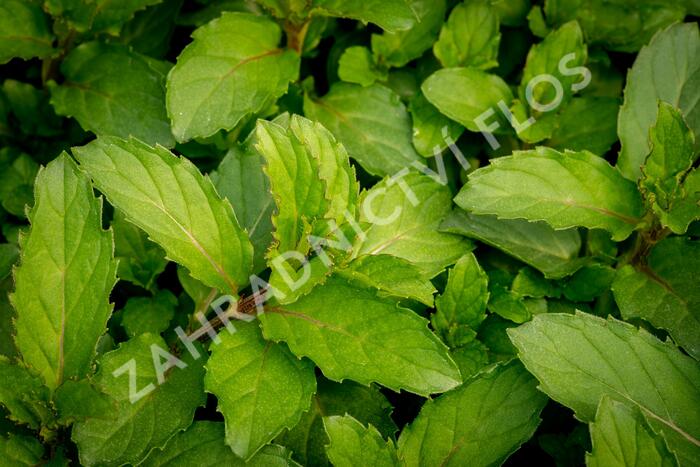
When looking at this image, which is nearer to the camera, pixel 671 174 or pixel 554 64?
pixel 671 174

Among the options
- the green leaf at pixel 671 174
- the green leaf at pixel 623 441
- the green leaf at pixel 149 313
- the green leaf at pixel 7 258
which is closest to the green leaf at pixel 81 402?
the green leaf at pixel 149 313

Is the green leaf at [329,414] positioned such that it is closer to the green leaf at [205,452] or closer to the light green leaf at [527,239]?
the green leaf at [205,452]

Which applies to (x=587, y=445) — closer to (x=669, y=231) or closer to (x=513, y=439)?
(x=513, y=439)

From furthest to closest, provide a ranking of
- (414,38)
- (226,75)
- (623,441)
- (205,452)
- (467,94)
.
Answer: (414,38) → (467,94) → (226,75) → (205,452) → (623,441)

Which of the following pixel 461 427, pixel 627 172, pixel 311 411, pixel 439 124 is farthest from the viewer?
pixel 439 124

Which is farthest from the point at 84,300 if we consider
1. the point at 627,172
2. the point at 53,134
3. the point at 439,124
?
the point at 627,172

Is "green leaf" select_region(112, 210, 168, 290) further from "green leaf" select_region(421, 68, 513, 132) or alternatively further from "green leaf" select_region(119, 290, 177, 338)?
"green leaf" select_region(421, 68, 513, 132)

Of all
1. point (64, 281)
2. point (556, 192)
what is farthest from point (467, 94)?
point (64, 281)

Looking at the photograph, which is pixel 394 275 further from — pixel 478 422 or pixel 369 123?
pixel 369 123
